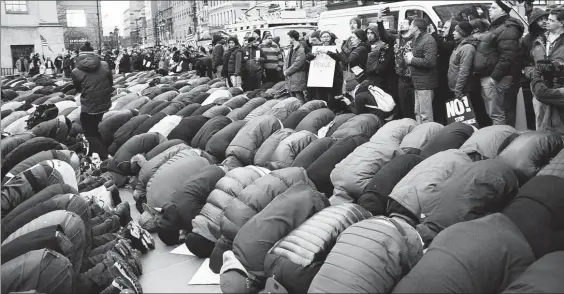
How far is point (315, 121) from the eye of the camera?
8.16m

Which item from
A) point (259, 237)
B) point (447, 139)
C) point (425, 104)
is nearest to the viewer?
point (259, 237)

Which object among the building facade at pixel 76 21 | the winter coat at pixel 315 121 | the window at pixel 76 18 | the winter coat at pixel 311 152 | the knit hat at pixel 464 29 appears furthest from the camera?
the window at pixel 76 18

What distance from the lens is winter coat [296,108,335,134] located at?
26.6 feet

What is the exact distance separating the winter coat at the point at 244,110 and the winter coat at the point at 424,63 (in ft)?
9.51

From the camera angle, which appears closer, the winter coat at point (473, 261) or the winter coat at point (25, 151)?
the winter coat at point (473, 261)

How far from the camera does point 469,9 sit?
32.2 ft

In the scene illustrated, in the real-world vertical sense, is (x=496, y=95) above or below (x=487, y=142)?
above

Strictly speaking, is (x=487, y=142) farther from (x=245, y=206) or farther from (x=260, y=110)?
(x=260, y=110)

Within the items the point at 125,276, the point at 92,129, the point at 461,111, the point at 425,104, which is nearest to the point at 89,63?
the point at 92,129

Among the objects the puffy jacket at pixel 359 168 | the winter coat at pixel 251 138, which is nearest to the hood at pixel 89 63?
the winter coat at pixel 251 138

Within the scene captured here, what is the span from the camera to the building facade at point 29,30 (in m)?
42.4

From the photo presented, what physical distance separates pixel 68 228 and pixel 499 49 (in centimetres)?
607

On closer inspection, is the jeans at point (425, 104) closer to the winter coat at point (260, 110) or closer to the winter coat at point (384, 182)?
the winter coat at point (260, 110)

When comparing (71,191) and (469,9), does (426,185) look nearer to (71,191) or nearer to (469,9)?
(71,191)
